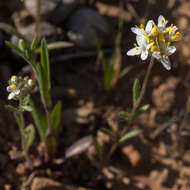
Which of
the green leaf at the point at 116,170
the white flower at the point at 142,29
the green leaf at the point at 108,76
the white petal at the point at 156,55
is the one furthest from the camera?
the green leaf at the point at 108,76

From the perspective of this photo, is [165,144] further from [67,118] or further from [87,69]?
[87,69]

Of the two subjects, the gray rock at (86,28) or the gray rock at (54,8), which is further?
the gray rock at (86,28)

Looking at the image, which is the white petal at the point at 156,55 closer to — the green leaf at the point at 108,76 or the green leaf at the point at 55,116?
the green leaf at the point at 55,116

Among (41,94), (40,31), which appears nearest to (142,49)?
(41,94)

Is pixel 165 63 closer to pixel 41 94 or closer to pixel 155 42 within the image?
pixel 155 42

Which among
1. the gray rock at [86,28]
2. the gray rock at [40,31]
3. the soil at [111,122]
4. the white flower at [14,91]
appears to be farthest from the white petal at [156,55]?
the gray rock at [40,31]

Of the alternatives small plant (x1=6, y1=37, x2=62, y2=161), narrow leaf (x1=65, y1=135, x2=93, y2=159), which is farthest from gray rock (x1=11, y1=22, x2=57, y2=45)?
narrow leaf (x1=65, y1=135, x2=93, y2=159)

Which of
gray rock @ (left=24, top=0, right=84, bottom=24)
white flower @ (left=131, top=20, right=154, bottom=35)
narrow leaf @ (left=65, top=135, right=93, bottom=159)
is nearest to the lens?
white flower @ (left=131, top=20, right=154, bottom=35)

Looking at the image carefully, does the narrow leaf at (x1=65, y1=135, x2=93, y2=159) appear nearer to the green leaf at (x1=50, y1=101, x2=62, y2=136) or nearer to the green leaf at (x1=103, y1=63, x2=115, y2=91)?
the green leaf at (x1=50, y1=101, x2=62, y2=136)
